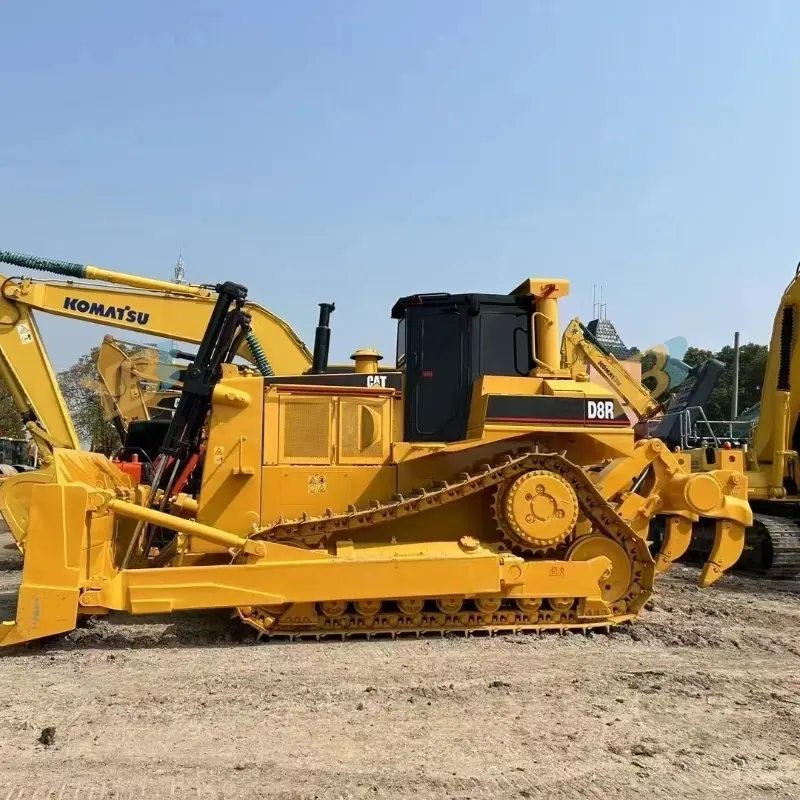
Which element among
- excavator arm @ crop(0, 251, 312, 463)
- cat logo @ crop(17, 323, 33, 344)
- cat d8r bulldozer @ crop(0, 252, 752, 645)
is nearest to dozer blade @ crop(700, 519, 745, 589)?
cat d8r bulldozer @ crop(0, 252, 752, 645)

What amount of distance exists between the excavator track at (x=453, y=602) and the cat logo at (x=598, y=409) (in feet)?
1.63

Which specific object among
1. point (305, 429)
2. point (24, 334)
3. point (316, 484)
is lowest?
point (316, 484)

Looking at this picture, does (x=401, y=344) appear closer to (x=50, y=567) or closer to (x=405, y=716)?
(x=50, y=567)

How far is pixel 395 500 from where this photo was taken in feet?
22.2

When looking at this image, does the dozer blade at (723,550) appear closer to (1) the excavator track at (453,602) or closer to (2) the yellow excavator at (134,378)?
(1) the excavator track at (453,602)

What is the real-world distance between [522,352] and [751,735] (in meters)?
4.02

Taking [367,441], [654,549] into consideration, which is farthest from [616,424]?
[654,549]

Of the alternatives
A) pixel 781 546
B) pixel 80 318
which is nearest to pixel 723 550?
pixel 781 546

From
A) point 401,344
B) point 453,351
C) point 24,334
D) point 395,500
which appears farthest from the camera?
point 24,334

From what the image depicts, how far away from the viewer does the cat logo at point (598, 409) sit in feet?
22.3

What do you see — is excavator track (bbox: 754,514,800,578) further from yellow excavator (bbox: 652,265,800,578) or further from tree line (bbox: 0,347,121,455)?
tree line (bbox: 0,347,121,455)

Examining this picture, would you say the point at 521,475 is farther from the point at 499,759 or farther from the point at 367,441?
the point at 499,759

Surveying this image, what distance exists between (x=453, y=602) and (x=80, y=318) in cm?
626

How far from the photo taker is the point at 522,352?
24.1 feet
